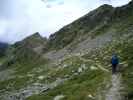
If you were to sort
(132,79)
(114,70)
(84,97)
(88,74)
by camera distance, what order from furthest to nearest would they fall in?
(88,74) → (114,70) → (132,79) → (84,97)

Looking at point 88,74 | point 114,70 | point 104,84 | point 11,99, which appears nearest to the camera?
point 104,84

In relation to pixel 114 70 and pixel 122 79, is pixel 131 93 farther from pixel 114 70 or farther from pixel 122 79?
pixel 114 70

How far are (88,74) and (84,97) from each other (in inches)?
945

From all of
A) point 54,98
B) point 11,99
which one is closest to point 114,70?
point 54,98

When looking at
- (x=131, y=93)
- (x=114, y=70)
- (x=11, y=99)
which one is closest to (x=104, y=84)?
(x=114, y=70)

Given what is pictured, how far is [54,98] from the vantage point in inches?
1654

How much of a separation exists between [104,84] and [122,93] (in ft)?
27.5

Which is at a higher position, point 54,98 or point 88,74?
point 88,74

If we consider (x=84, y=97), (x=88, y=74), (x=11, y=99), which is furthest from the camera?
(x=11, y=99)

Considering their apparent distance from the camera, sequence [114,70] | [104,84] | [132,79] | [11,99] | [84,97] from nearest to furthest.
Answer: [84,97]
[132,79]
[104,84]
[114,70]
[11,99]

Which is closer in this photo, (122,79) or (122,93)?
(122,93)

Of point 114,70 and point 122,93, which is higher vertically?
point 114,70

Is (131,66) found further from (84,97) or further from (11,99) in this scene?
(11,99)

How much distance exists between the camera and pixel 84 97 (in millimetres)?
36906
